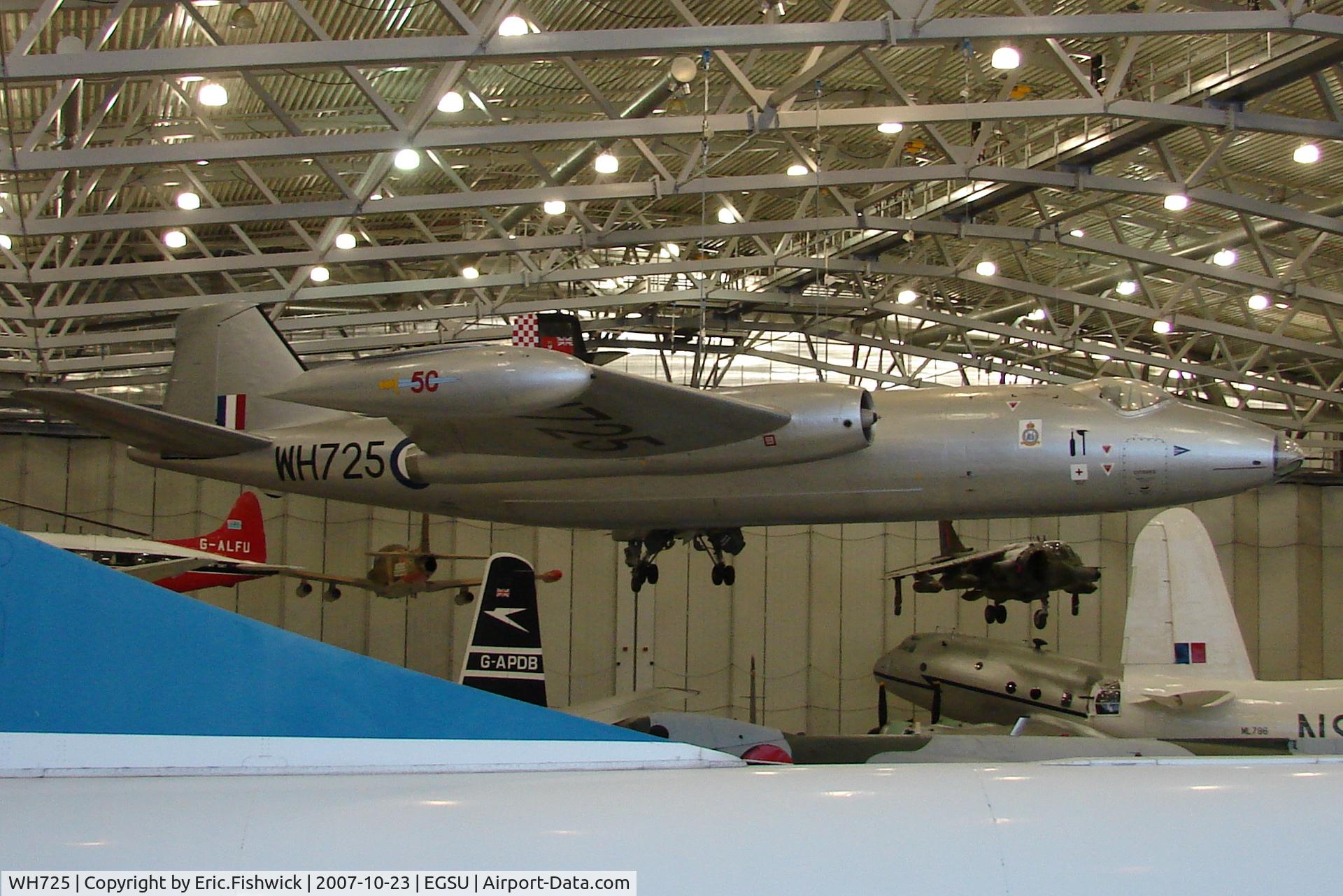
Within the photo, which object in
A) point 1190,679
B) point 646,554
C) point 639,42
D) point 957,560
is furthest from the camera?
point 957,560

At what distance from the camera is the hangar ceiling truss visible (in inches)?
346

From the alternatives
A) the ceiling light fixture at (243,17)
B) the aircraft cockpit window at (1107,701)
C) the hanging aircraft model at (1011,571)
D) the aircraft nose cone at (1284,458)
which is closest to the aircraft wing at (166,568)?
the ceiling light fixture at (243,17)

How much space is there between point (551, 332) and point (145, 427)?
3910mm

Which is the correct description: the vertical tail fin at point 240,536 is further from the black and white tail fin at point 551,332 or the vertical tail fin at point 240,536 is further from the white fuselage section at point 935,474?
the black and white tail fin at point 551,332

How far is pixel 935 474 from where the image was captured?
10.0 meters

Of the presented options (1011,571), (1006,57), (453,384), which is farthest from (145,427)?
(1011,571)

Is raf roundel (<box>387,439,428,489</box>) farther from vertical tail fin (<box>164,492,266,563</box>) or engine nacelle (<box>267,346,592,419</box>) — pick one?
vertical tail fin (<box>164,492,266,563</box>)

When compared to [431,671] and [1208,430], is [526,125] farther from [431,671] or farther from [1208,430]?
[431,671]

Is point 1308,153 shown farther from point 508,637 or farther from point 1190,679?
point 508,637

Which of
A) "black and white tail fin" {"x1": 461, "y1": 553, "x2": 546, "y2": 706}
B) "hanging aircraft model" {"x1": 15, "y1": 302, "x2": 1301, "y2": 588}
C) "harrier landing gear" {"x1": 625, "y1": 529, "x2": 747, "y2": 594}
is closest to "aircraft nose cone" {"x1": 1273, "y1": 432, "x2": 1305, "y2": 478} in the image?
"hanging aircraft model" {"x1": 15, "y1": 302, "x2": 1301, "y2": 588}

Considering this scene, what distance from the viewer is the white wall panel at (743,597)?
2345 centimetres

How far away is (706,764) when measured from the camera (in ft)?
11.4

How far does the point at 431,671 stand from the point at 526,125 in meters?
16.3

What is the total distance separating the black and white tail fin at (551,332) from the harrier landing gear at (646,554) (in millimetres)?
2173
